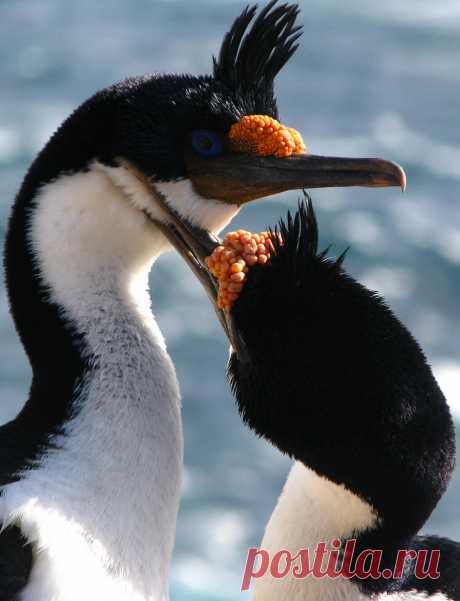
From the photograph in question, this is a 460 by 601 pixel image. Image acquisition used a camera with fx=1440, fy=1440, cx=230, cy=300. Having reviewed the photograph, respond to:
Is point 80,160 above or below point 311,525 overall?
above

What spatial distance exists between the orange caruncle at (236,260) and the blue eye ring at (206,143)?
0.62ft

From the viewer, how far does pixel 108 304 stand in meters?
2.72

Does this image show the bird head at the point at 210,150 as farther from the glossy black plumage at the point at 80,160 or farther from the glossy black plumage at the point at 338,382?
the glossy black plumage at the point at 338,382

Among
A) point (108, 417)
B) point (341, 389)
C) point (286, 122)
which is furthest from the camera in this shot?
point (286, 122)

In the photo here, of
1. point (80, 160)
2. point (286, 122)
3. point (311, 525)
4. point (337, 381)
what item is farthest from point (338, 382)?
point (286, 122)

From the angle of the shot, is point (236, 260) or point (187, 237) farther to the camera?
point (187, 237)

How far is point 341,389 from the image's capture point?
98.3 inches

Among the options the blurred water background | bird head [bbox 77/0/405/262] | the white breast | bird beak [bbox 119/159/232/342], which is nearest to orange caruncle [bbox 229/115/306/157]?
bird head [bbox 77/0/405/262]

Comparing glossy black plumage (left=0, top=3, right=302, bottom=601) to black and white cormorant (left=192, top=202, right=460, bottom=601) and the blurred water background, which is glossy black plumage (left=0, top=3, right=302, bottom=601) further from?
the blurred water background

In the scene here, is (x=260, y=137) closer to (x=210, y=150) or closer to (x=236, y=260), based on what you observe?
(x=210, y=150)

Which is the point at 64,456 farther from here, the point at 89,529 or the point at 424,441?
the point at 424,441

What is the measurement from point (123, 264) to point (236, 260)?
261 mm

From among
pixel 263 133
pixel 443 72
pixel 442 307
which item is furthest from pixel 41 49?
pixel 263 133

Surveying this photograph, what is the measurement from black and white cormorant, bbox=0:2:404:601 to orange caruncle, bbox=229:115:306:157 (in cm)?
1
